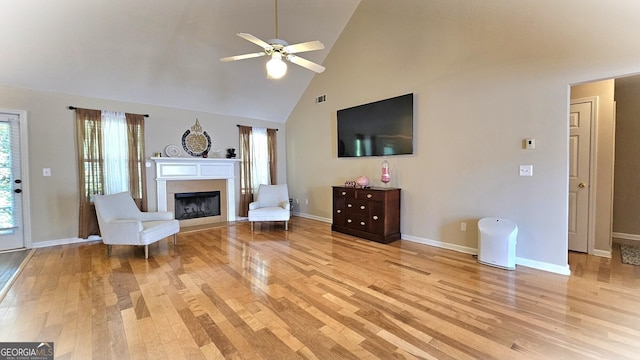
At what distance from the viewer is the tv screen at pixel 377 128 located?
420 cm

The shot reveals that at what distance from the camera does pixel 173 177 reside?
5.12 metres

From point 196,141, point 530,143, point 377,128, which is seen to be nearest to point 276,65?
point 377,128

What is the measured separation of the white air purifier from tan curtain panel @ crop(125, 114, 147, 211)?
5437 millimetres

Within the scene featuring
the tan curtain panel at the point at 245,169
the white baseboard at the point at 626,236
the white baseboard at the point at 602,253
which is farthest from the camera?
the tan curtain panel at the point at 245,169

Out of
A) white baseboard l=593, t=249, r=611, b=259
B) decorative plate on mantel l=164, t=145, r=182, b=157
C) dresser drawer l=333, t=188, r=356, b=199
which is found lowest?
white baseboard l=593, t=249, r=611, b=259

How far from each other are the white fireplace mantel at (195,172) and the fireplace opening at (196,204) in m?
0.28

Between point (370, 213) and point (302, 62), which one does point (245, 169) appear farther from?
point (302, 62)

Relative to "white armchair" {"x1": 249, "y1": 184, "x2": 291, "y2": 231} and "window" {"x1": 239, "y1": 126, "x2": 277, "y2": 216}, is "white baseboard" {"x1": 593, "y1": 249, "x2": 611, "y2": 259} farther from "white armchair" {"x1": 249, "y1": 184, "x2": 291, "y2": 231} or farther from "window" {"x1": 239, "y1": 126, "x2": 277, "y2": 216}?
"window" {"x1": 239, "y1": 126, "x2": 277, "y2": 216}

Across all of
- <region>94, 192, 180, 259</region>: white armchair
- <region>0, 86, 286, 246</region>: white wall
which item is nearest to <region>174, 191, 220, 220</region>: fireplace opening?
<region>94, 192, 180, 259</region>: white armchair

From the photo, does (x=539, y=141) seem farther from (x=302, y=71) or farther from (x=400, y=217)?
(x=302, y=71)

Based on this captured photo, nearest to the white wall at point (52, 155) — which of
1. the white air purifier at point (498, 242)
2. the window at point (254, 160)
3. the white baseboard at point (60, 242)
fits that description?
the white baseboard at point (60, 242)

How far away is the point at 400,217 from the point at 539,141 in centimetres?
208

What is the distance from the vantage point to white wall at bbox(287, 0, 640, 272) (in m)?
2.73

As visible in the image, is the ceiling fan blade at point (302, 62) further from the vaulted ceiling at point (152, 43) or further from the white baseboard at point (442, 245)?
the white baseboard at point (442, 245)
